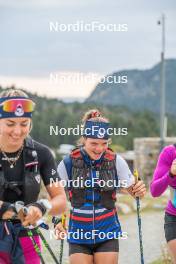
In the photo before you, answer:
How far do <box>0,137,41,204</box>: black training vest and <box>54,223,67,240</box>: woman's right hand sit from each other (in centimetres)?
163

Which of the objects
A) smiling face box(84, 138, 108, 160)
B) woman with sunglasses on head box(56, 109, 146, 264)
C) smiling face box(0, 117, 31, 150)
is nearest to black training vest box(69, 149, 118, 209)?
woman with sunglasses on head box(56, 109, 146, 264)

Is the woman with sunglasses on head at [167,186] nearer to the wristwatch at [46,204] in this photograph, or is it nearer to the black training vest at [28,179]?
the black training vest at [28,179]

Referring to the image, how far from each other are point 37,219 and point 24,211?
11 cm

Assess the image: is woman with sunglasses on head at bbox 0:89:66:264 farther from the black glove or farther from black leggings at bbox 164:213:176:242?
black leggings at bbox 164:213:176:242

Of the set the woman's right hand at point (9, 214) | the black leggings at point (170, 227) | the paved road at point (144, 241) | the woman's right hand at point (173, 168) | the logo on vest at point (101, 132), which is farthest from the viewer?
the paved road at point (144, 241)

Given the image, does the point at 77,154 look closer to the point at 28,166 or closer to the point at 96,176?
the point at 96,176

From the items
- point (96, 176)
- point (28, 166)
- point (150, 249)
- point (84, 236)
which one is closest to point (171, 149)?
point (96, 176)

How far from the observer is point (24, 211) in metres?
4.44

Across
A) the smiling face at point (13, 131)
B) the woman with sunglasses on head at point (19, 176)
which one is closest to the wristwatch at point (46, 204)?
the woman with sunglasses on head at point (19, 176)

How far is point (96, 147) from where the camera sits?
257 inches

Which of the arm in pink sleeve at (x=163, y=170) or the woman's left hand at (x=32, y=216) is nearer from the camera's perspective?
the woman's left hand at (x=32, y=216)

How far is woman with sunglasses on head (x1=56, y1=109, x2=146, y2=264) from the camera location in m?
6.43

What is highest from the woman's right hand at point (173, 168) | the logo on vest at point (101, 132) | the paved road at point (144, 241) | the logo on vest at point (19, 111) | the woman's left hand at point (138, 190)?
the logo on vest at point (101, 132)

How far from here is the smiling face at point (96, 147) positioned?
6535 millimetres
